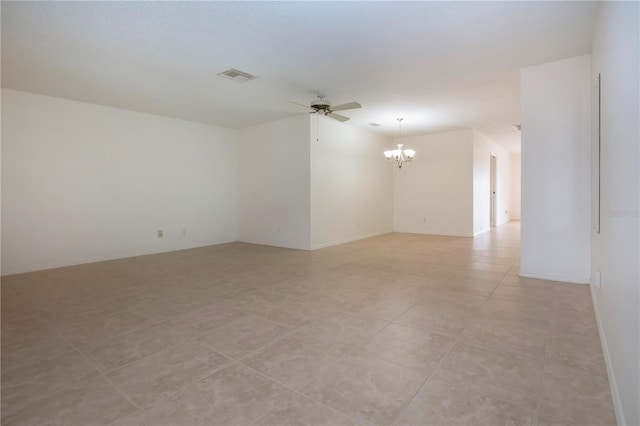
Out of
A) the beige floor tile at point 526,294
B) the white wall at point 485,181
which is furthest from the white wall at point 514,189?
the beige floor tile at point 526,294

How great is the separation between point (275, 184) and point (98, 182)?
325cm

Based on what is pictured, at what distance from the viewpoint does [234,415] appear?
61.8 inches

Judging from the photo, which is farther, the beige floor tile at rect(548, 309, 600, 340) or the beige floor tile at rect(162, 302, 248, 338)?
the beige floor tile at rect(162, 302, 248, 338)

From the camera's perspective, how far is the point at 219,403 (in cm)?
167

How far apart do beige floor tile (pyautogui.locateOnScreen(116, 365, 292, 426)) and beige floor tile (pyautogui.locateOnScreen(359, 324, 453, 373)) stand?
2.50 ft

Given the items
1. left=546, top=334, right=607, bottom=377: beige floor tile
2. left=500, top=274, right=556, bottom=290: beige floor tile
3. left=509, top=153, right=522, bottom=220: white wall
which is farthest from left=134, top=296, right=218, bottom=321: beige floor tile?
left=509, top=153, right=522, bottom=220: white wall

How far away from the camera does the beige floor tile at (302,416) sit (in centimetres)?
151

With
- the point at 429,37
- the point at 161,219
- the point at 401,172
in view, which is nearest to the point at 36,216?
the point at 161,219

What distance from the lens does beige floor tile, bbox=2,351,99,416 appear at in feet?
5.64

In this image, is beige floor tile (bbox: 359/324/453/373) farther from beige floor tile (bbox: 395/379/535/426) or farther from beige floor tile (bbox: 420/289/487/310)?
beige floor tile (bbox: 420/289/487/310)

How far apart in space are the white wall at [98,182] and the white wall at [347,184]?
257cm

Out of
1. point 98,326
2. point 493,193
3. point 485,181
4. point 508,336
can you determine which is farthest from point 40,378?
point 493,193

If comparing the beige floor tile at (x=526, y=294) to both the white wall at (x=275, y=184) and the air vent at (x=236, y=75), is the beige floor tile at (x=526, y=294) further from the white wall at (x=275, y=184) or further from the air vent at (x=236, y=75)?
the air vent at (x=236, y=75)

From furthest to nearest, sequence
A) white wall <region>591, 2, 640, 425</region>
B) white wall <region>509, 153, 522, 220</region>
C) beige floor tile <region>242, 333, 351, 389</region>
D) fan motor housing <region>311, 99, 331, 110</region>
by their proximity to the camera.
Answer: white wall <region>509, 153, 522, 220</region>
fan motor housing <region>311, 99, 331, 110</region>
beige floor tile <region>242, 333, 351, 389</region>
white wall <region>591, 2, 640, 425</region>
